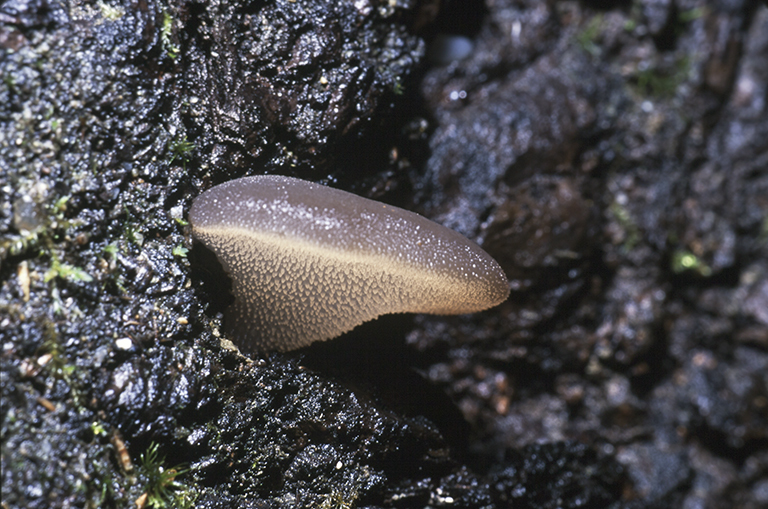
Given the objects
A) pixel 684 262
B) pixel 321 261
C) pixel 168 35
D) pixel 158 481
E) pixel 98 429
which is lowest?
pixel 684 262

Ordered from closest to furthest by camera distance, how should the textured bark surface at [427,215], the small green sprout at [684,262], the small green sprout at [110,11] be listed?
1. the textured bark surface at [427,215]
2. the small green sprout at [110,11]
3. the small green sprout at [684,262]

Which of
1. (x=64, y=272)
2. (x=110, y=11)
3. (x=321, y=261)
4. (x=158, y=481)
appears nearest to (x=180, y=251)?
(x=64, y=272)

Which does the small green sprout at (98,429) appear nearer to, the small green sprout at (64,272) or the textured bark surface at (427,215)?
the textured bark surface at (427,215)

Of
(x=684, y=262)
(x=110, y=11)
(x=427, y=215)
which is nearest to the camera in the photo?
(x=110, y=11)

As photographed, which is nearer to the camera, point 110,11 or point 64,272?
point 64,272

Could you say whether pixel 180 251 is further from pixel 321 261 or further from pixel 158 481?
pixel 158 481

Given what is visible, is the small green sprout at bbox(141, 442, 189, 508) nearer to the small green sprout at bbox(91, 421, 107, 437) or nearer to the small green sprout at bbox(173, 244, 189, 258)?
the small green sprout at bbox(91, 421, 107, 437)

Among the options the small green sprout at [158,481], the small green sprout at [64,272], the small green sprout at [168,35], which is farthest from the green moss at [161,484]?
the small green sprout at [168,35]

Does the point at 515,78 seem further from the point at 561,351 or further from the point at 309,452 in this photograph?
the point at 309,452
